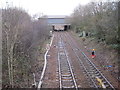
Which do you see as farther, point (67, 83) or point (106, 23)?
point (106, 23)

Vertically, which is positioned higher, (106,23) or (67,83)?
(106,23)

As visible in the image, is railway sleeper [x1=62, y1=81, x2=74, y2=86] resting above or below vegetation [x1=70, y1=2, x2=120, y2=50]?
below

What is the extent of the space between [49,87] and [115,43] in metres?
8.15

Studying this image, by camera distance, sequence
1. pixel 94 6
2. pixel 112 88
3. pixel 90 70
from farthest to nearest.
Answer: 1. pixel 94 6
2. pixel 90 70
3. pixel 112 88

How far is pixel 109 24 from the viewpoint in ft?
38.8

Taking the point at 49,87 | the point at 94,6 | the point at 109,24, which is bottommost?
the point at 49,87

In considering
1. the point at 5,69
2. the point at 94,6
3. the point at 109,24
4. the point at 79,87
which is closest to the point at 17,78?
the point at 5,69

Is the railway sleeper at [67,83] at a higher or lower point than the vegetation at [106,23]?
lower

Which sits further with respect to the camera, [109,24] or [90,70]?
[109,24]

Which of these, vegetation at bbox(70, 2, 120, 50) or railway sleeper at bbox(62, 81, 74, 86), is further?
vegetation at bbox(70, 2, 120, 50)

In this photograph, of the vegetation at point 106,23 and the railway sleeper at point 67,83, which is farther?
the vegetation at point 106,23

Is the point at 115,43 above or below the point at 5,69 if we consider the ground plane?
above

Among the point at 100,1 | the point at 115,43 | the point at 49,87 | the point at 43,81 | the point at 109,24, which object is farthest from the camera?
the point at 100,1

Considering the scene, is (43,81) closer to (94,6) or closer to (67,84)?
(67,84)
